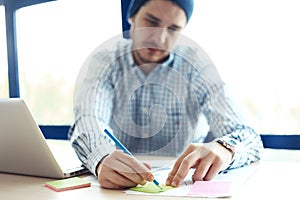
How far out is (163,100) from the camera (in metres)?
1.07

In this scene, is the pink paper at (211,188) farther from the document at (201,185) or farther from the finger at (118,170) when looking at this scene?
the finger at (118,170)

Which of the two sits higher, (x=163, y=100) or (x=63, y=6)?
(x=63, y=6)

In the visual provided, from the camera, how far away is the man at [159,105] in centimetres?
89

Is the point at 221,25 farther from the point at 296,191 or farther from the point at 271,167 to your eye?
the point at 296,191

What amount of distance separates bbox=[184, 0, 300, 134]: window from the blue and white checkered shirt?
0.35m

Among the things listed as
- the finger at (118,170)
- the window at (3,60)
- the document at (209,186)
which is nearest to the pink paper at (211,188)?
the document at (209,186)

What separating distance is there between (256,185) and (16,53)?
1749mm

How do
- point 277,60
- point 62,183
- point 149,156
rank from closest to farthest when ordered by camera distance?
1. point 62,183
2. point 149,156
3. point 277,60

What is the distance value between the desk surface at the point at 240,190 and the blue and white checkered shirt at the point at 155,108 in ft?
0.31

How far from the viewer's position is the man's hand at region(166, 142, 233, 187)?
81cm

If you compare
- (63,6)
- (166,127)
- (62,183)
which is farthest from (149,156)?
(63,6)

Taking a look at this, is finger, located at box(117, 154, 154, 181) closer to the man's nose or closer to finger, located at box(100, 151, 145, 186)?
finger, located at box(100, 151, 145, 186)

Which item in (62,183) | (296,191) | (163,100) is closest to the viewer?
(296,191)

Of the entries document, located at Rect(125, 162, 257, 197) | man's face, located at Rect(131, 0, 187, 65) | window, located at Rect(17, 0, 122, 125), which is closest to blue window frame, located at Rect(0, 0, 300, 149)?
window, located at Rect(17, 0, 122, 125)
